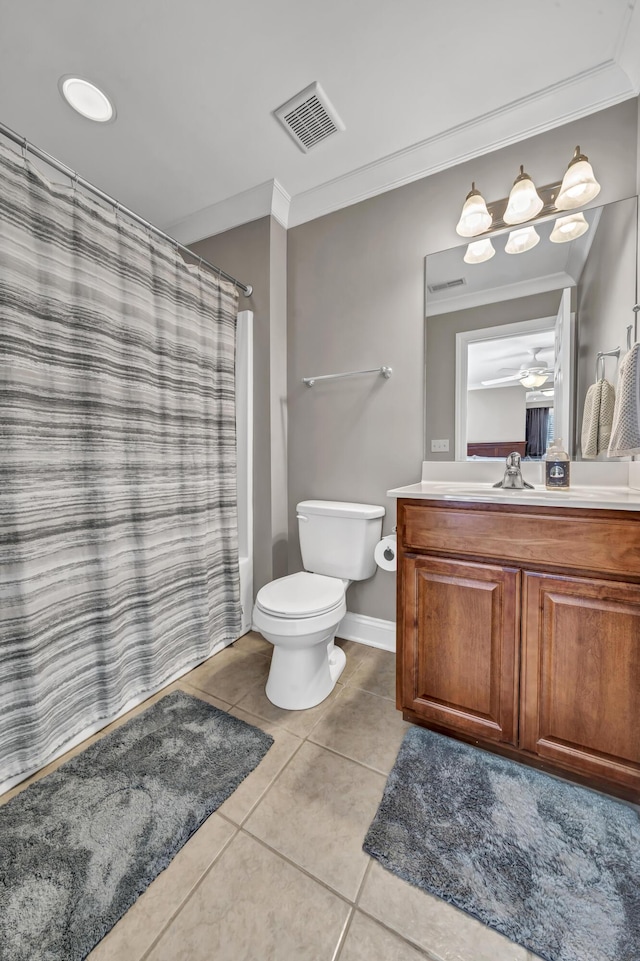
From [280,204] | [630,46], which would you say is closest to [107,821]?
[280,204]

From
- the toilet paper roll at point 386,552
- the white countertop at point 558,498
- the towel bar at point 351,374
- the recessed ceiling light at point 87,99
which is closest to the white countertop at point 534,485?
the white countertop at point 558,498

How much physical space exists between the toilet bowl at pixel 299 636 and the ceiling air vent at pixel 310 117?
1978mm

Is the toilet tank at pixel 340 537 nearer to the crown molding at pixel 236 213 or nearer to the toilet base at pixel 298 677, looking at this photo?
the toilet base at pixel 298 677

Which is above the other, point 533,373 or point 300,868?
point 533,373

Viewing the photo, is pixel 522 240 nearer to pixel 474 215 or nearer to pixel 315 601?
pixel 474 215

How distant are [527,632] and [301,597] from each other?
0.80m

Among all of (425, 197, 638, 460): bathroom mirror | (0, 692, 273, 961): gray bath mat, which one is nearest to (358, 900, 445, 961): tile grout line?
(0, 692, 273, 961): gray bath mat

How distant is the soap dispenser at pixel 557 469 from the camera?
1374 mm

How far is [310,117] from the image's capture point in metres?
1.52

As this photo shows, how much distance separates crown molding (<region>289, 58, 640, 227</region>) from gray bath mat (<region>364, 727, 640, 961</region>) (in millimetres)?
2392

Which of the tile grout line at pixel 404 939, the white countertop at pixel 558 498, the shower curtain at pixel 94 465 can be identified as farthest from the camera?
the shower curtain at pixel 94 465

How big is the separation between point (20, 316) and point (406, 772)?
1.86 m

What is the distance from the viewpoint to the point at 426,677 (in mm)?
1277

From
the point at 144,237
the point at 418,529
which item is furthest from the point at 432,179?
the point at 418,529
